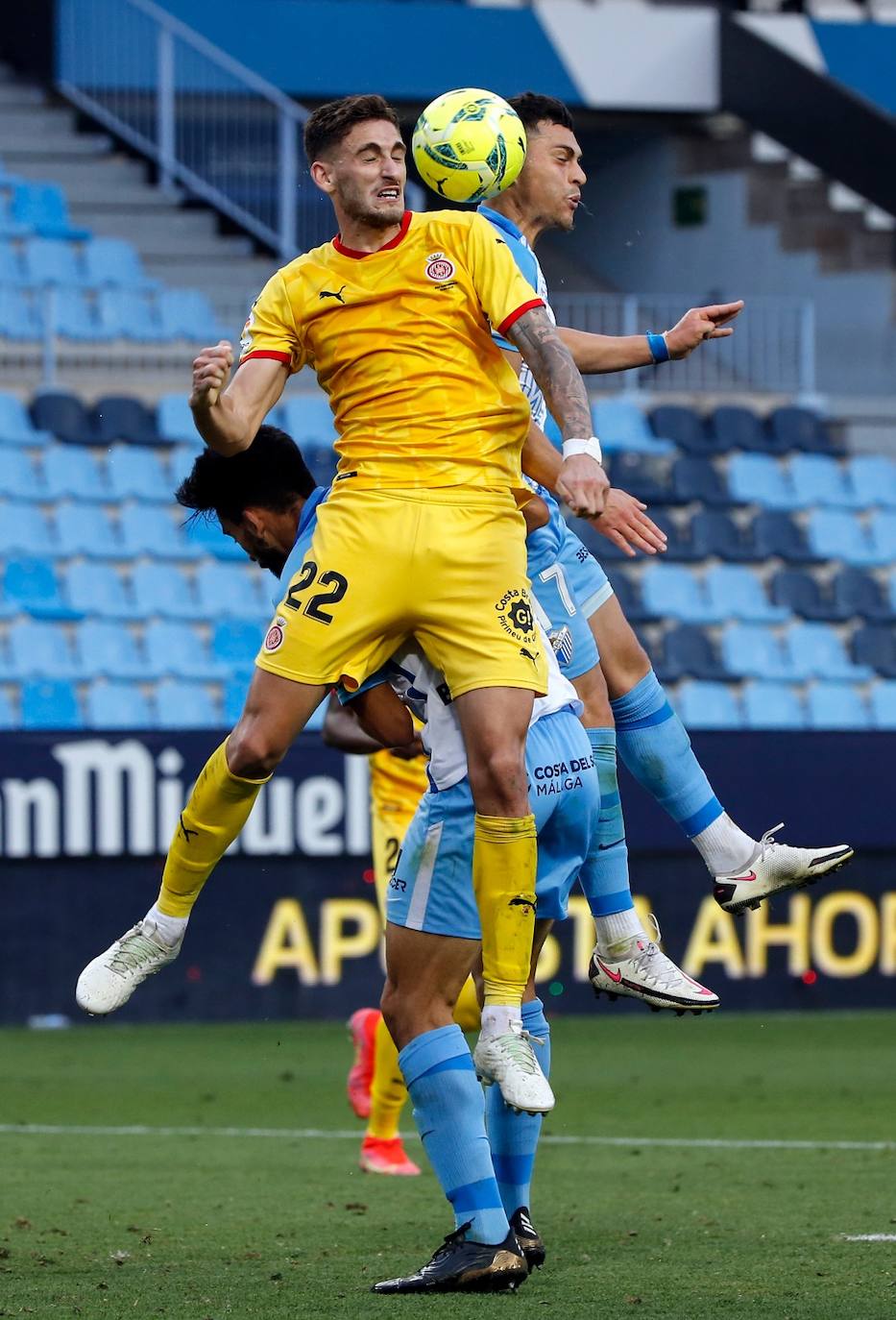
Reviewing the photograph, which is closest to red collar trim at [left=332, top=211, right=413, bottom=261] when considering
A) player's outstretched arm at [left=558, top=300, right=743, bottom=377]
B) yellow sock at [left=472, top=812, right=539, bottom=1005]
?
player's outstretched arm at [left=558, top=300, right=743, bottom=377]

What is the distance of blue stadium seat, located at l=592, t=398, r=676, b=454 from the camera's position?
1862cm

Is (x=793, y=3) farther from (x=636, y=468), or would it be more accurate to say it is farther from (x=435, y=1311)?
(x=435, y=1311)

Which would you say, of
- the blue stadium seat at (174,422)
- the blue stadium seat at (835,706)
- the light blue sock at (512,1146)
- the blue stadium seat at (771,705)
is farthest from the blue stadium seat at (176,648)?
the light blue sock at (512,1146)

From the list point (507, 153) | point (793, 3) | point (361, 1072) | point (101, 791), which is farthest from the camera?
point (793, 3)

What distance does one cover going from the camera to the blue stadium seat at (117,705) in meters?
14.7

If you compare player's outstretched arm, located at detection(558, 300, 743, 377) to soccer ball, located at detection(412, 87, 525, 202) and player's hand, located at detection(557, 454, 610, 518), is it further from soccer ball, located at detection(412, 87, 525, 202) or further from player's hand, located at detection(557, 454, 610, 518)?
player's hand, located at detection(557, 454, 610, 518)

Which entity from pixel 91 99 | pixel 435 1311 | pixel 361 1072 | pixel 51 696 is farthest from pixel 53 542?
pixel 435 1311

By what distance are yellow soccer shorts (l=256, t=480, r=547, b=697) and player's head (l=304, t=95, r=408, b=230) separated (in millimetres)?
710

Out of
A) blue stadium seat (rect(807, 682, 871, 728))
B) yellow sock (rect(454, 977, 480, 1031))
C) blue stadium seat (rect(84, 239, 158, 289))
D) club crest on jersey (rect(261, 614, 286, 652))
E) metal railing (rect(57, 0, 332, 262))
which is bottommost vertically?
yellow sock (rect(454, 977, 480, 1031))

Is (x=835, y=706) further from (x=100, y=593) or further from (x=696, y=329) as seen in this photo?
(x=696, y=329)

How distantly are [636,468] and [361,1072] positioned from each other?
1035cm

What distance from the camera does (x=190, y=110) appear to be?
823 inches

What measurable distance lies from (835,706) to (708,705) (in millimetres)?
1129

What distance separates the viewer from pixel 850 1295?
17.6ft
